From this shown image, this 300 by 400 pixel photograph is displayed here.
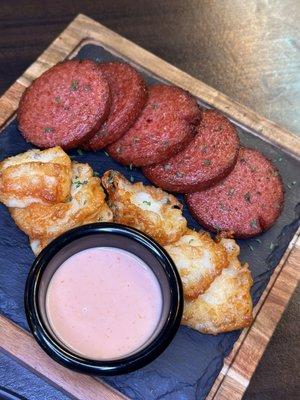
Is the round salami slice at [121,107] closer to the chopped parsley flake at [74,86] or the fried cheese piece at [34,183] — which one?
the chopped parsley flake at [74,86]

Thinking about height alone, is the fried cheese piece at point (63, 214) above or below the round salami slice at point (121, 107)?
below

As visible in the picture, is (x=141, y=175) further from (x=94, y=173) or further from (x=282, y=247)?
(x=282, y=247)

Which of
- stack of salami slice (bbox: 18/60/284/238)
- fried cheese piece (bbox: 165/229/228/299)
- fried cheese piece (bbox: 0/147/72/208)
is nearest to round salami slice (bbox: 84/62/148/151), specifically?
stack of salami slice (bbox: 18/60/284/238)

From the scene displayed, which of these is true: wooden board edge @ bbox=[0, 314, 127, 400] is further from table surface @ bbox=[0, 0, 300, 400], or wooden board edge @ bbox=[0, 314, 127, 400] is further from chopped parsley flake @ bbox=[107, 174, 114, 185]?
table surface @ bbox=[0, 0, 300, 400]

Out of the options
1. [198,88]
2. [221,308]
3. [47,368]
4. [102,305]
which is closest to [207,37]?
[198,88]

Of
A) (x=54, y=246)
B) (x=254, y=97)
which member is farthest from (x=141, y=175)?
(x=254, y=97)

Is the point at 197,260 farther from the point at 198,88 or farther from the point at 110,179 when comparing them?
the point at 198,88

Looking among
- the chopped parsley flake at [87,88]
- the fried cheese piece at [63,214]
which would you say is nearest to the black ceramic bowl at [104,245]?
the fried cheese piece at [63,214]
